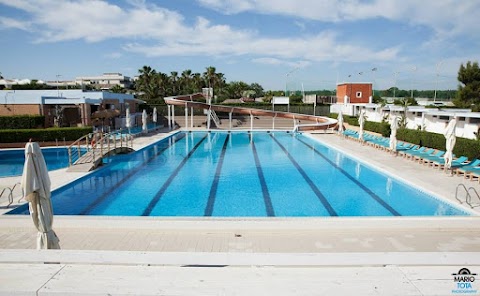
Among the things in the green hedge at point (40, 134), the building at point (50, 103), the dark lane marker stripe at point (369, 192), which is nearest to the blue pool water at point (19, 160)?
the green hedge at point (40, 134)

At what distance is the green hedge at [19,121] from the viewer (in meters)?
19.8

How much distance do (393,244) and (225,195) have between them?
5.39 meters

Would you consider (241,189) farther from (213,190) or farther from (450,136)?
(450,136)

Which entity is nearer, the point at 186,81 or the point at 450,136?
the point at 450,136

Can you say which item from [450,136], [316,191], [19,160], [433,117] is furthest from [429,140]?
[19,160]

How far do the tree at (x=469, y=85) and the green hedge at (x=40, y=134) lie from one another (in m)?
32.4

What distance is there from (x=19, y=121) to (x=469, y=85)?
3639 centimetres

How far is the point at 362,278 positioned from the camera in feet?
6.14

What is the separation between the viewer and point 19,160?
15.8 meters

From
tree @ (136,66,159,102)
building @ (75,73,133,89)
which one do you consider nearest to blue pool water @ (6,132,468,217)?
tree @ (136,66,159,102)

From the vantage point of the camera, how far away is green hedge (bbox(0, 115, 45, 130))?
19812 millimetres

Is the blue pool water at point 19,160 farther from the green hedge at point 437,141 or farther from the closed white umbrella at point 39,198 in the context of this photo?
the green hedge at point 437,141

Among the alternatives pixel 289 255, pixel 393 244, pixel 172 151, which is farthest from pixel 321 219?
pixel 172 151

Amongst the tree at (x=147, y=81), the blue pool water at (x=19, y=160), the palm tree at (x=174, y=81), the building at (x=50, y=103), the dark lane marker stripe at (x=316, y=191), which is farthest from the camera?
the palm tree at (x=174, y=81)
